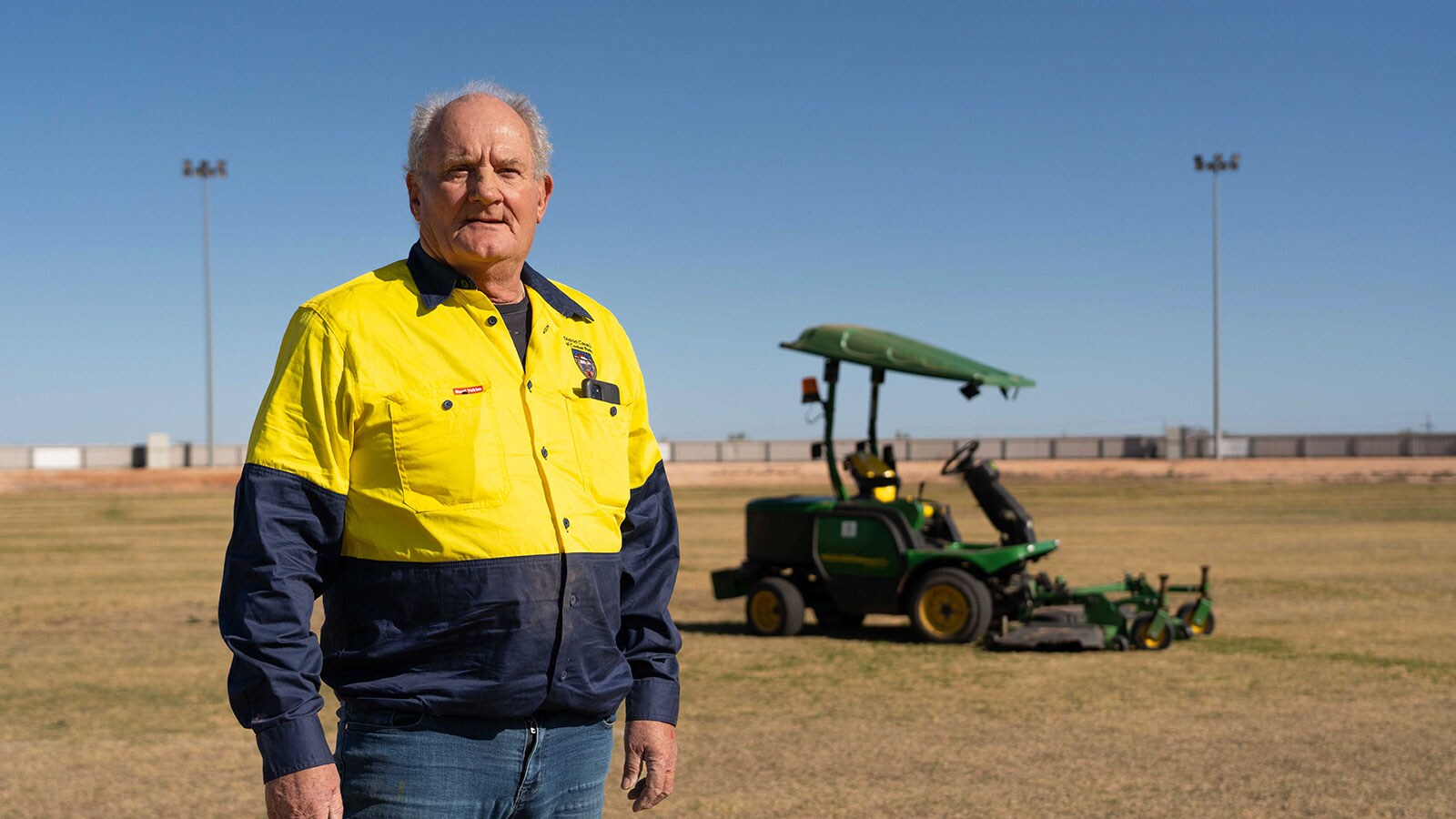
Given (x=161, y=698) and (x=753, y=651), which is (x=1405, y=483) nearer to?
(x=753, y=651)

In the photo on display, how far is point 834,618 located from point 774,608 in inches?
42.7

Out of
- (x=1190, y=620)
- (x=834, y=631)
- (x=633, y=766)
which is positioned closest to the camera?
(x=633, y=766)

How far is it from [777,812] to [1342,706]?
409 cm

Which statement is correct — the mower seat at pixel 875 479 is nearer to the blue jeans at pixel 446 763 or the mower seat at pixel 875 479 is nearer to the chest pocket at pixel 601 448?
the chest pocket at pixel 601 448

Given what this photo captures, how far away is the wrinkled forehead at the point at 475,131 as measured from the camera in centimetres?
245

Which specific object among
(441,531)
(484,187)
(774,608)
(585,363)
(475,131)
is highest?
(475,131)

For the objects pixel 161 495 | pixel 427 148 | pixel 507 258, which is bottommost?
pixel 161 495

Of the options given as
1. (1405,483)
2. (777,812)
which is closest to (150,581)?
(777,812)

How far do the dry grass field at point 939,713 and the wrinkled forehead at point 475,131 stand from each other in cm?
408

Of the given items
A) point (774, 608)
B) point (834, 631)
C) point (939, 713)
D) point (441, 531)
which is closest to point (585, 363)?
point (441, 531)

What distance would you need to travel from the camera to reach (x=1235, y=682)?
8.73 meters

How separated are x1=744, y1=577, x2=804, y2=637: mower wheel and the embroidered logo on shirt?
9066 mm

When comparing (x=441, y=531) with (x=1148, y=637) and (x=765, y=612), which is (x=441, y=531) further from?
(x=765, y=612)

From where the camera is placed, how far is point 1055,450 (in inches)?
2675
